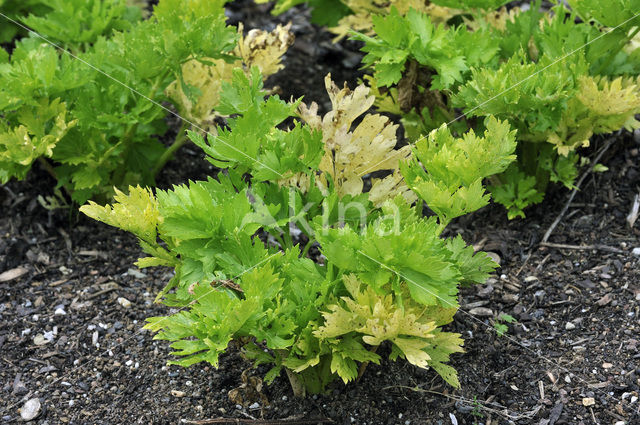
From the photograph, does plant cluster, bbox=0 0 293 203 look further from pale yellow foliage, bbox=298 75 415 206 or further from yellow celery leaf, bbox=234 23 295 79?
pale yellow foliage, bbox=298 75 415 206

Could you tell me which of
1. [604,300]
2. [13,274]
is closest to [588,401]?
[604,300]

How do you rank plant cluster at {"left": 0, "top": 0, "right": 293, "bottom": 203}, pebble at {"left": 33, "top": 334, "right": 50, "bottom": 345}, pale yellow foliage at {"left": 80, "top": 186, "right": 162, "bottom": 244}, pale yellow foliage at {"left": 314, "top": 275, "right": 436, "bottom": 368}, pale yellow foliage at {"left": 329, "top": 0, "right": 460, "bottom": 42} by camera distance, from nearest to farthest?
1. pale yellow foliage at {"left": 314, "top": 275, "right": 436, "bottom": 368}
2. pale yellow foliage at {"left": 80, "top": 186, "right": 162, "bottom": 244}
3. pebble at {"left": 33, "top": 334, "right": 50, "bottom": 345}
4. plant cluster at {"left": 0, "top": 0, "right": 293, "bottom": 203}
5. pale yellow foliage at {"left": 329, "top": 0, "right": 460, "bottom": 42}

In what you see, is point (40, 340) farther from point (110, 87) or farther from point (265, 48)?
point (265, 48)

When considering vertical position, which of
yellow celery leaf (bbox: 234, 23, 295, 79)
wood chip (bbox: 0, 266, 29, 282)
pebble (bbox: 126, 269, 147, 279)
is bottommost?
pebble (bbox: 126, 269, 147, 279)

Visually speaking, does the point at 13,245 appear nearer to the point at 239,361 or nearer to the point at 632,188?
the point at 239,361

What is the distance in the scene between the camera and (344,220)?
2162 millimetres

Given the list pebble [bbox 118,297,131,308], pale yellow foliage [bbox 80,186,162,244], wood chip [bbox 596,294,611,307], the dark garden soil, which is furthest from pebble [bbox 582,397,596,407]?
pebble [bbox 118,297,131,308]

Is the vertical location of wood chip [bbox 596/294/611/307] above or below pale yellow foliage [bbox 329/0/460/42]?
below

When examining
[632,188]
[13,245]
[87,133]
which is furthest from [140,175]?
[632,188]

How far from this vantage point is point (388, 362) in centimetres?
237

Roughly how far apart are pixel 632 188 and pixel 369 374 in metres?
1.61

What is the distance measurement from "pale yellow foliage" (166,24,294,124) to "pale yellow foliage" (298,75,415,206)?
2.72 feet

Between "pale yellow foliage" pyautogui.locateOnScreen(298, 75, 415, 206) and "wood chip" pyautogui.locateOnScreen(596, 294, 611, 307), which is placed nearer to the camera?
"pale yellow foliage" pyautogui.locateOnScreen(298, 75, 415, 206)

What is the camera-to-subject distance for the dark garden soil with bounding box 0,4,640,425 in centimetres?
225
